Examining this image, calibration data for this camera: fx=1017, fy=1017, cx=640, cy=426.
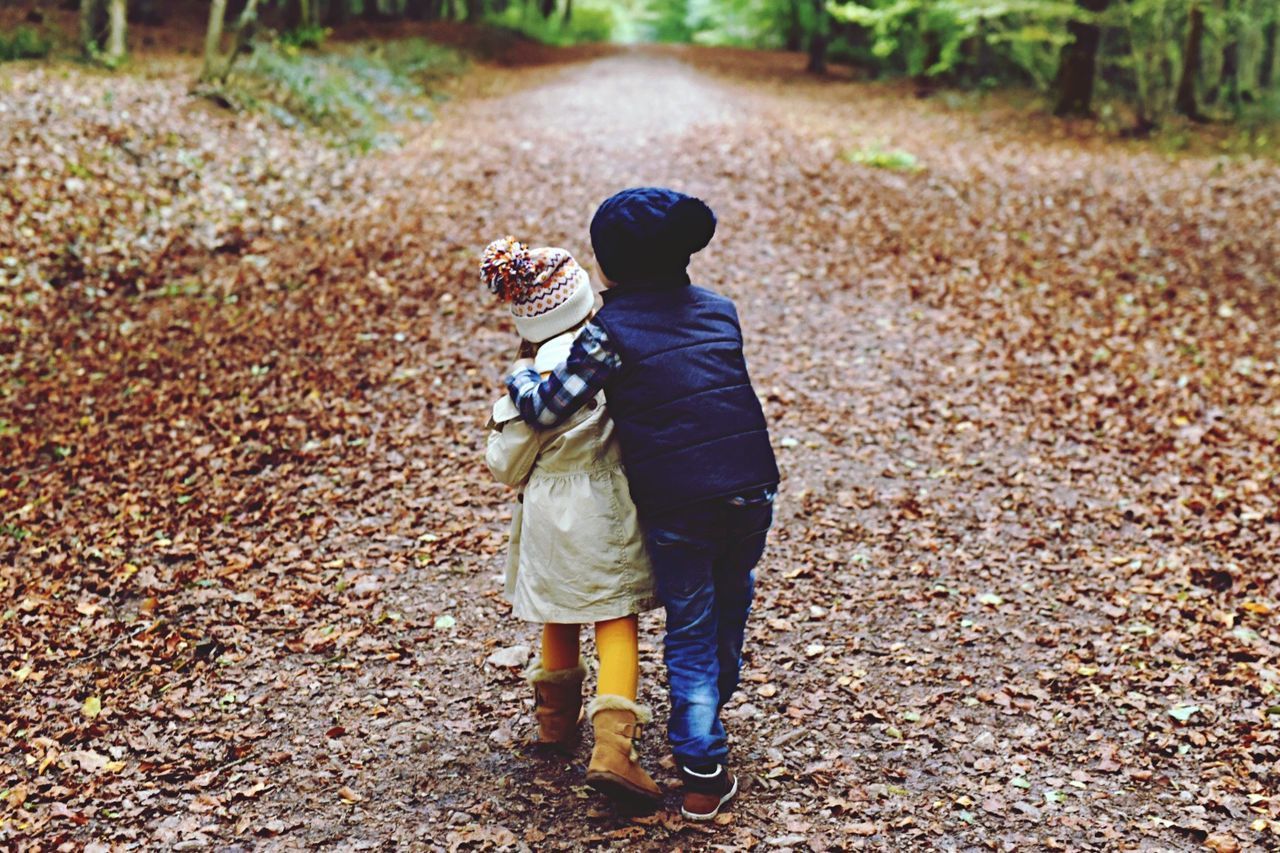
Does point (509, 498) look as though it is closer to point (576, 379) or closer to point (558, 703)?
point (558, 703)

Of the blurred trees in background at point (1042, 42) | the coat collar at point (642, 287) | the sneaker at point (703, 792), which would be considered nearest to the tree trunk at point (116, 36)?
the blurred trees in background at point (1042, 42)

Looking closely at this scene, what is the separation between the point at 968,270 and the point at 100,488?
801cm

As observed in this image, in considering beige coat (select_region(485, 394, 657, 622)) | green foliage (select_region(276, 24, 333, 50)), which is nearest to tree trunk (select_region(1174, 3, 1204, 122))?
green foliage (select_region(276, 24, 333, 50))

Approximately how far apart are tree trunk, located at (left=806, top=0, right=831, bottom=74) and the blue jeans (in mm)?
26966

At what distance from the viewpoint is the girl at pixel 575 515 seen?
324 cm

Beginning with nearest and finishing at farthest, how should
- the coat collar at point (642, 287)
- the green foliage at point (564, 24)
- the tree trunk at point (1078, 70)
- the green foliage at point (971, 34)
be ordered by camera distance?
the coat collar at point (642, 287) → the green foliage at point (971, 34) → the tree trunk at point (1078, 70) → the green foliage at point (564, 24)

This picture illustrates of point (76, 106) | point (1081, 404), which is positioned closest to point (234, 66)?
point (76, 106)

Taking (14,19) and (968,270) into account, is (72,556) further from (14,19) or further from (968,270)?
(14,19)

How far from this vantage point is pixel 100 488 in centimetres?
621

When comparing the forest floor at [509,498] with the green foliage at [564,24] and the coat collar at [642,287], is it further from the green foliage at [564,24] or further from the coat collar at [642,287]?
the green foliage at [564,24]

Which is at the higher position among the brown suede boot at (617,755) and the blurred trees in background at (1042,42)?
the blurred trees in background at (1042,42)

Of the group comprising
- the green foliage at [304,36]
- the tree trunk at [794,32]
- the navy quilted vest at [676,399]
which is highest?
the tree trunk at [794,32]

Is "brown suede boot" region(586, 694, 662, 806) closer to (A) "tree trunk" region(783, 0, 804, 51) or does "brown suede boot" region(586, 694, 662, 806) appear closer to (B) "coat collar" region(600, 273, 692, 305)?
(B) "coat collar" region(600, 273, 692, 305)

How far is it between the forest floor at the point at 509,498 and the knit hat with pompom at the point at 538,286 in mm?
1661
